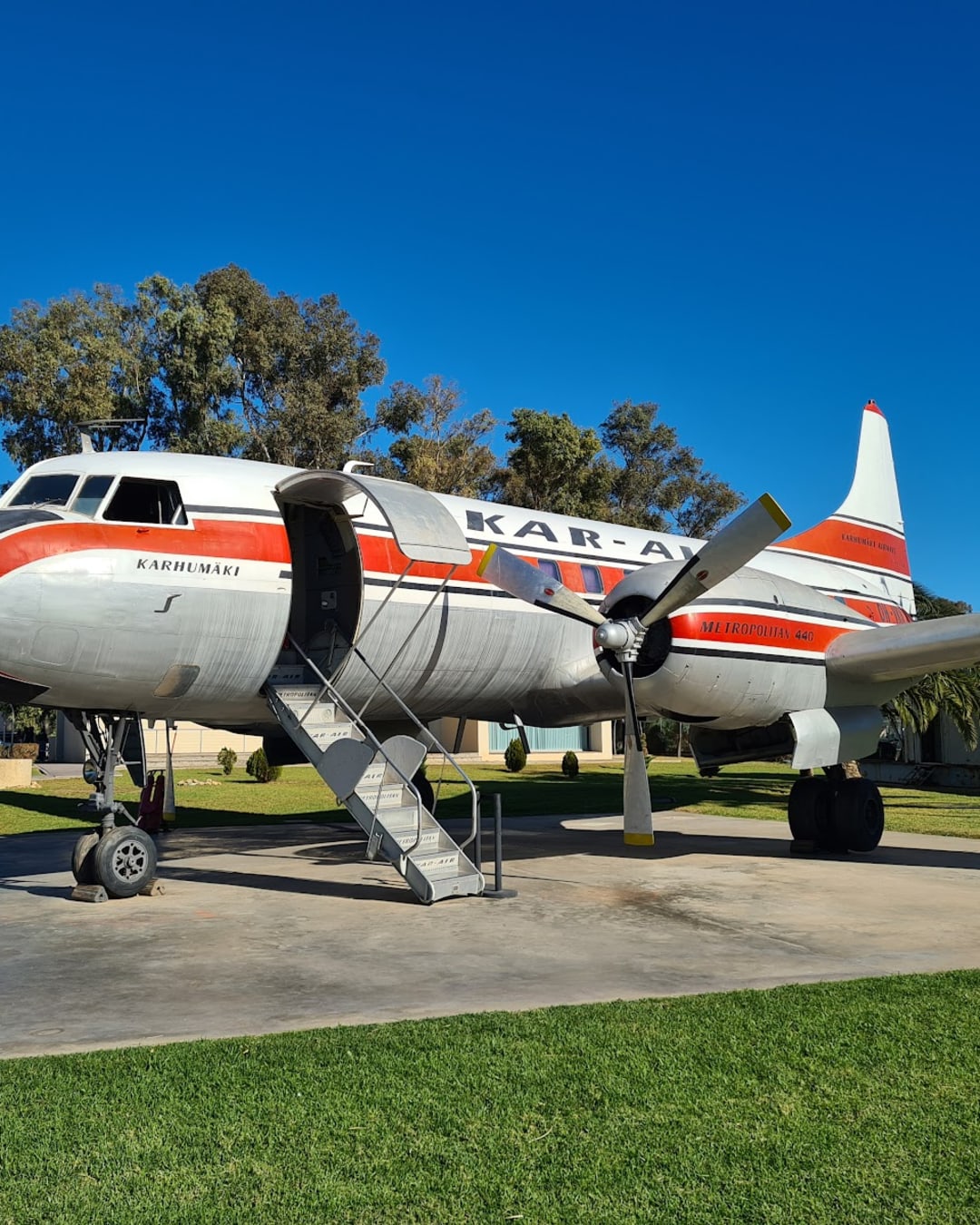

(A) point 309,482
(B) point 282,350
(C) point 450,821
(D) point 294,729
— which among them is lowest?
(C) point 450,821

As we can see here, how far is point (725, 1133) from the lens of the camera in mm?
4812

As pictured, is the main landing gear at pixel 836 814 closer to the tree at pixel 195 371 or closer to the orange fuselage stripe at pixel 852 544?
the orange fuselage stripe at pixel 852 544

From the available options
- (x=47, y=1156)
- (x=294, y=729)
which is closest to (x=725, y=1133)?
(x=47, y=1156)

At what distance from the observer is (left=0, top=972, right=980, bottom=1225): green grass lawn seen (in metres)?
4.14

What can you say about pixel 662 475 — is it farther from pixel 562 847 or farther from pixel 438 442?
pixel 562 847

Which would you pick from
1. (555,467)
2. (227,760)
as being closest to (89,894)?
(227,760)

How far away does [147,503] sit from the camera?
1137 centimetres

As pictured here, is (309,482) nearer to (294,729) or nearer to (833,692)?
(294,729)

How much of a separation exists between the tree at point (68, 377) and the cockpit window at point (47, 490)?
3215cm

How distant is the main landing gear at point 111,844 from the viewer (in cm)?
1147

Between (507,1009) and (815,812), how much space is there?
403 inches

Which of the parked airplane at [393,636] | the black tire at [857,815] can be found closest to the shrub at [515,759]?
the parked airplane at [393,636]

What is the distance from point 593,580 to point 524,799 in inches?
541

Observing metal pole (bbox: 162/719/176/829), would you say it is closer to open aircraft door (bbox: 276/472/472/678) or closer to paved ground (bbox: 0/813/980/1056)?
paved ground (bbox: 0/813/980/1056)
